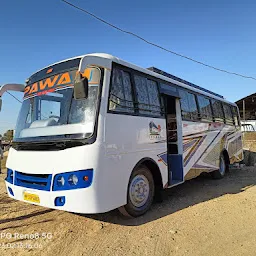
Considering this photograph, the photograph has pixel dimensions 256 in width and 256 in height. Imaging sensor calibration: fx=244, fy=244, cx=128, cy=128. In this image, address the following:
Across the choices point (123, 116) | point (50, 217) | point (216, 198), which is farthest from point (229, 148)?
point (50, 217)

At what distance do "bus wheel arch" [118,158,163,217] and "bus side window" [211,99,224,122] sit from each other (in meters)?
4.53

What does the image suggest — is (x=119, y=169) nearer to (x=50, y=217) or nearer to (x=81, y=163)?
(x=81, y=163)

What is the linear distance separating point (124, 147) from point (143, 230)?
4.61ft

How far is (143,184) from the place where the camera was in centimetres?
480

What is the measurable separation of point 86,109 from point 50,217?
2352 mm

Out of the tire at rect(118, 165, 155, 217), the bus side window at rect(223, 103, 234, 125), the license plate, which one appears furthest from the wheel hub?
the bus side window at rect(223, 103, 234, 125)

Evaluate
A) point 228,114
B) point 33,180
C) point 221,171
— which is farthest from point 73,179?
point 228,114

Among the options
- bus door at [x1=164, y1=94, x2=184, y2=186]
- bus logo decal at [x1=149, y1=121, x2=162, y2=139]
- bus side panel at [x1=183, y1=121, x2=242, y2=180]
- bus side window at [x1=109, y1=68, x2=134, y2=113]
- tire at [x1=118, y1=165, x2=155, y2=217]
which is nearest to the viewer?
bus side window at [x1=109, y1=68, x2=134, y2=113]

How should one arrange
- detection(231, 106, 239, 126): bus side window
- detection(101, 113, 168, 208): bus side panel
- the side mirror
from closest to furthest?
the side mirror
detection(101, 113, 168, 208): bus side panel
detection(231, 106, 239, 126): bus side window

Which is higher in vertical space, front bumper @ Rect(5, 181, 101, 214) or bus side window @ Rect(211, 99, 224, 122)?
bus side window @ Rect(211, 99, 224, 122)

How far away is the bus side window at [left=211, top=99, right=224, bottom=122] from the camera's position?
889cm

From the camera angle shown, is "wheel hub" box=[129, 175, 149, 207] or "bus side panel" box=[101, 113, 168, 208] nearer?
"bus side panel" box=[101, 113, 168, 208]

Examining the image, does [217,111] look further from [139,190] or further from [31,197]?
[31,197]

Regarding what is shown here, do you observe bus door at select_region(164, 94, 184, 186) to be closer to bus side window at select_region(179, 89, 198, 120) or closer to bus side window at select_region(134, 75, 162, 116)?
bus side window at select_region(179, 89, 198, 120)
